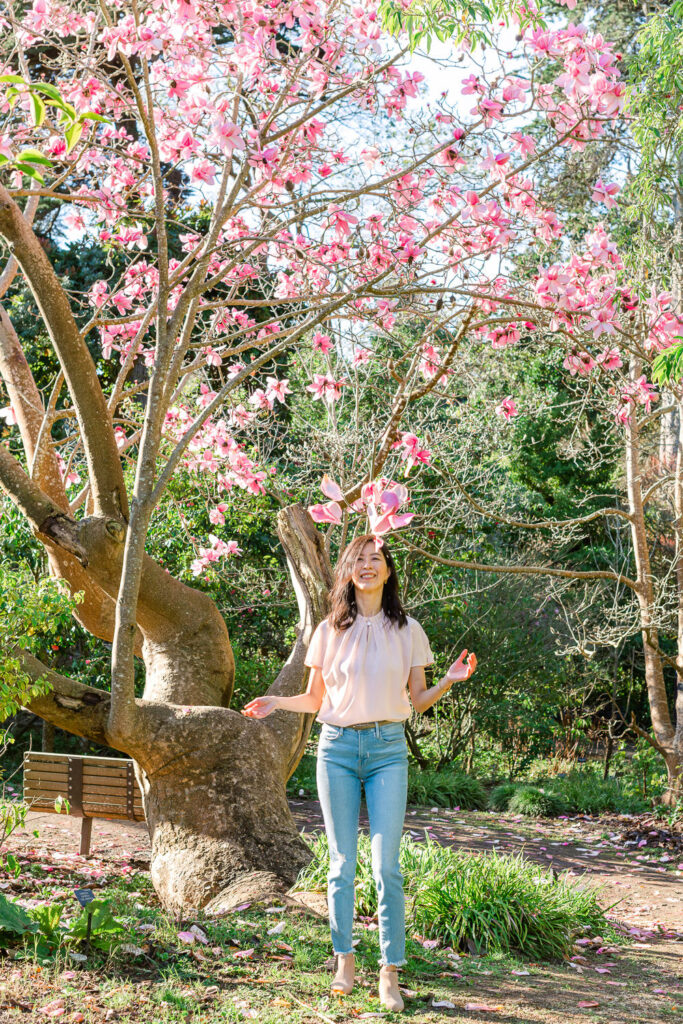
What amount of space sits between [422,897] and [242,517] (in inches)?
197

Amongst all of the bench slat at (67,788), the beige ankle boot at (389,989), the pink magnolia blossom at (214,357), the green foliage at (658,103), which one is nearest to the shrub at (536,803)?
the bench slat at (67,788)

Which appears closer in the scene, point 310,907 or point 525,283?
point 310,907

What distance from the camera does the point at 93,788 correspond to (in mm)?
5672

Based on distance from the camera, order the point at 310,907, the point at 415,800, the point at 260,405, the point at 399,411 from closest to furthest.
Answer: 1. the point at 310,907
2. the point at 399,411
3. the point at 260,405
4. the point at 415,800

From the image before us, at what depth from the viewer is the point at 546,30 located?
13.2 feet

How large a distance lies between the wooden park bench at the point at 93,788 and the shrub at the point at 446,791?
3.61 meters

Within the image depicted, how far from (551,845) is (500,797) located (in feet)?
5.76

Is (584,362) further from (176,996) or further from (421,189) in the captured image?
(176,996)

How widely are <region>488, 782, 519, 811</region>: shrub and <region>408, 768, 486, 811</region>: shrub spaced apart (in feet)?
0.27

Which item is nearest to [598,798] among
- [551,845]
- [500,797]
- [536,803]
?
[536,803]

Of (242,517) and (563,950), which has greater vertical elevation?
(242,517)

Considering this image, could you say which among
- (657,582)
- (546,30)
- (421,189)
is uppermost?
(546,30)

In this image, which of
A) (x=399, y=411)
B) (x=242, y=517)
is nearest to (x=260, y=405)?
(x=399, y=411)

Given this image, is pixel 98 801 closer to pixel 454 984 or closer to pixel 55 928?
pixel 55 928
